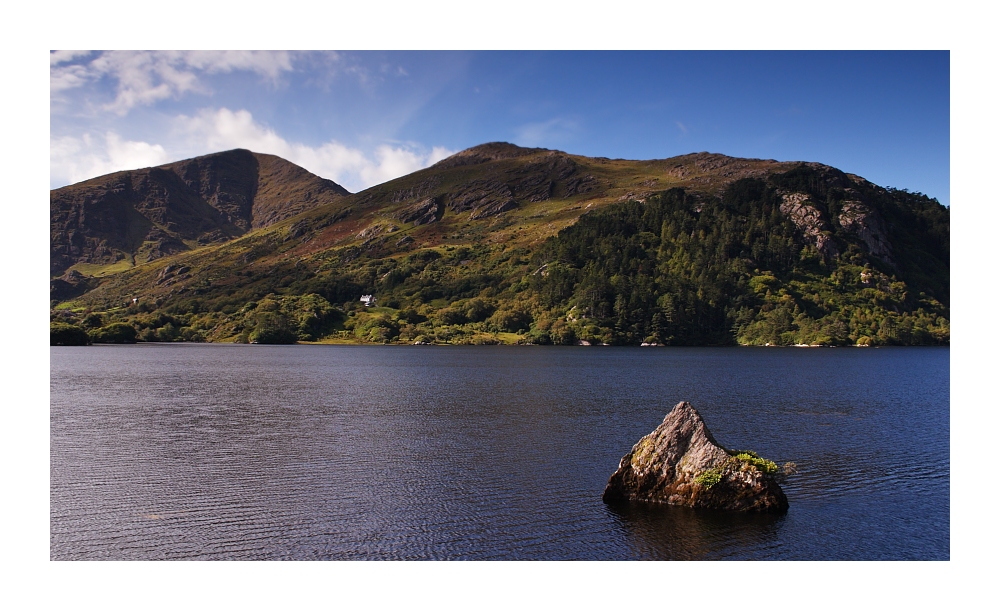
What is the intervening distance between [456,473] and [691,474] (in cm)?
1406

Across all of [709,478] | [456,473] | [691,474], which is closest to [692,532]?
[709,478]

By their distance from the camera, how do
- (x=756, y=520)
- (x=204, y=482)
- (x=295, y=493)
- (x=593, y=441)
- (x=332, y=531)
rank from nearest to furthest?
(x=332, y=531) → (x=756, y=520) → (x=295, y=493) → (x=204, y=482) → (x=593, y=441)

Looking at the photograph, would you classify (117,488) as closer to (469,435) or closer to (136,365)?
(469,435)

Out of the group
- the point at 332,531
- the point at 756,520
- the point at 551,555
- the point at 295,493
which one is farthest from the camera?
the point at 295,493

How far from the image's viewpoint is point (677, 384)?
9381 cm

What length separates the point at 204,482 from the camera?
121ft

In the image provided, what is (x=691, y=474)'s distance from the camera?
32750mm

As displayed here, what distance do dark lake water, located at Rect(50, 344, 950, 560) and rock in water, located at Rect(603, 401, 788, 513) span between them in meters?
1.03

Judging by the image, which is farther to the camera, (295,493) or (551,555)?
(295,493)

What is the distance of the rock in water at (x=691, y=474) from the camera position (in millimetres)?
31859

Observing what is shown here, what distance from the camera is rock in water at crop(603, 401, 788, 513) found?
105ft

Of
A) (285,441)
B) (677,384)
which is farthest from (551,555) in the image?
(677,384)

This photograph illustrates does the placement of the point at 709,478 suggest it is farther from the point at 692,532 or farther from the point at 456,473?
the point at 456,473

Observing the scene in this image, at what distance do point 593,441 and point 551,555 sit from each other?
Result: 913 inches
